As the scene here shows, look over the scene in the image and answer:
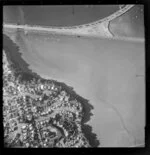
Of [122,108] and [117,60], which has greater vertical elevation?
[117,60]

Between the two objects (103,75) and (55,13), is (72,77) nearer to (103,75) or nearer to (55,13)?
(103,75)

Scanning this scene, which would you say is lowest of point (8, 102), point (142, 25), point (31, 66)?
point (8, 102)

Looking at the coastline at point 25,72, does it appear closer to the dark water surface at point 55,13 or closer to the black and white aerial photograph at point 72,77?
the black and white aerial photograph at point 72,77

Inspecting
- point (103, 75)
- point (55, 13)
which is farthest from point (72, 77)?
point (55, 13)

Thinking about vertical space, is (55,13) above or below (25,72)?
above

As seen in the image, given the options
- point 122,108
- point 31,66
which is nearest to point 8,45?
point 31,66

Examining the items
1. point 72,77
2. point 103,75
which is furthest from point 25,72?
point 103,75
